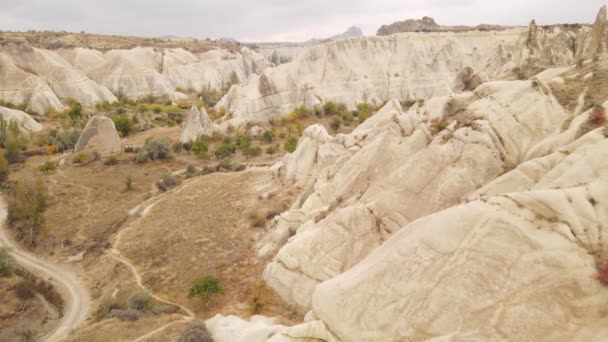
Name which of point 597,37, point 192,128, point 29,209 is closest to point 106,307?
point 29,209

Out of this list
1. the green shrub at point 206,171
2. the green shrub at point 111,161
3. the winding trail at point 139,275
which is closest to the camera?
the winding trail at point 139,275

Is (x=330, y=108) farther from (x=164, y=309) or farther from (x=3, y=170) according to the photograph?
(x=164, y=309)

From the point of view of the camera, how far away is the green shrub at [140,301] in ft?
56.2

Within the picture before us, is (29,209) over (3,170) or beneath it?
over

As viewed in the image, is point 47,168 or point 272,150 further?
point 272,150

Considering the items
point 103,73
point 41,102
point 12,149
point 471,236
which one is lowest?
point 12,149

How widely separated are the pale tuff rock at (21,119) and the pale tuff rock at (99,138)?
1764 cm

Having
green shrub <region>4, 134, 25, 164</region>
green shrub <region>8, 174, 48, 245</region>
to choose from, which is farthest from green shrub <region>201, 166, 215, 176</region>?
green shrub <region>4, 134, 25, 164</region>

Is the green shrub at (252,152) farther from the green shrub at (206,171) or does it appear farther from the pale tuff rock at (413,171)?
the pale tuff rock at (413,171)

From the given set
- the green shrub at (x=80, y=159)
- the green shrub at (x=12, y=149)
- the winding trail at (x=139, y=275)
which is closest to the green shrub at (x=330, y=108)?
the green shrub at (x=80, y=159)

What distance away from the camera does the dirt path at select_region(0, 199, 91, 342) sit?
59.7 ft

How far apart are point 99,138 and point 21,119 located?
71.5 ft

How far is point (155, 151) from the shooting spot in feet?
142

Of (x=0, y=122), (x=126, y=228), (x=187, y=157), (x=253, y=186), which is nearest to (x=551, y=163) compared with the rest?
(x=253, y=186)
